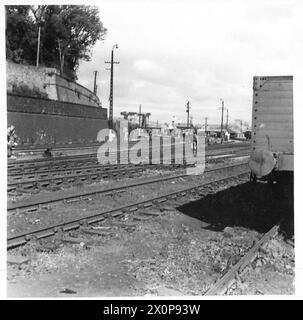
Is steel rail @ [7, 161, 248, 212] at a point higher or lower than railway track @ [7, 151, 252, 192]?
lower

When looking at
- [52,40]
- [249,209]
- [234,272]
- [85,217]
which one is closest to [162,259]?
[234,272]

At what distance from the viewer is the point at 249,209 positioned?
34.3 ft

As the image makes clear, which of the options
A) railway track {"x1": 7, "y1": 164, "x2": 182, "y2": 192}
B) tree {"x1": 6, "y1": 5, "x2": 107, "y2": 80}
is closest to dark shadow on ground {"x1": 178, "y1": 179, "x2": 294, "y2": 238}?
railway track {"x1": 7, "y1": 164, "x2": 182, "y2": 192}

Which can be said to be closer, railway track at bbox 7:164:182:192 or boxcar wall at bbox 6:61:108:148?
railway track at bbox 7:164:182:192

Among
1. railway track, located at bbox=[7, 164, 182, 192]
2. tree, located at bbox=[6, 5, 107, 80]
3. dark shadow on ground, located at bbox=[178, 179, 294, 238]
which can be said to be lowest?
dark shadow on ground, located at bbox=[178, 179, 294, 238]

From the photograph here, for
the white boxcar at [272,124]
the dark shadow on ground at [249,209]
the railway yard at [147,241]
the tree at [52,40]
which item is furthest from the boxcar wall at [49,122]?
the white boxcar at [272,124]

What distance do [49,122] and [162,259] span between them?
2862 cm

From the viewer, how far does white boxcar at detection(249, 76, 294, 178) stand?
7.09 m

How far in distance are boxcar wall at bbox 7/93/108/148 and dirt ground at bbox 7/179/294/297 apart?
21737 mm

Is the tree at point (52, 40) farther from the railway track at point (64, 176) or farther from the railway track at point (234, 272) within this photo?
the railway track at point (234, 272)

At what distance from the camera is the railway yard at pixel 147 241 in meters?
5.57

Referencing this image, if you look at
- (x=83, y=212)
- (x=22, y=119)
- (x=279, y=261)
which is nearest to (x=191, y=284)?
(x=279, y=261)

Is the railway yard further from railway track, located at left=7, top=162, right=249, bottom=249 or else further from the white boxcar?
the white boxcar
